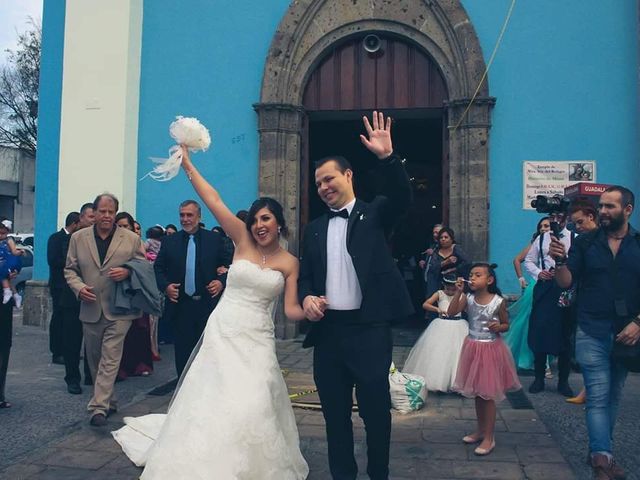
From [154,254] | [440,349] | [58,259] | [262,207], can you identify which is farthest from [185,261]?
[154,254]

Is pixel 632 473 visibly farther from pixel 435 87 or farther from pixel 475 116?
pixel 435 87

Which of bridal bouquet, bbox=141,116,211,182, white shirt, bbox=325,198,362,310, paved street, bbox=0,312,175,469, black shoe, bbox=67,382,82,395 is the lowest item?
paved street, bbox=0,312,175,469

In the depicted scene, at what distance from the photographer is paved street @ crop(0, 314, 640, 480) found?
4.10 metres

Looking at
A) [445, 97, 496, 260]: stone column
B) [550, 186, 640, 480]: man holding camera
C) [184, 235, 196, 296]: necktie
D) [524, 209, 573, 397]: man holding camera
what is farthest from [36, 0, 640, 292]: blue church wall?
[550, 186, 640, 480]: man holding camera

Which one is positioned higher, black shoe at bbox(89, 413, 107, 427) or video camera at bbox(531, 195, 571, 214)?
video camera at bbox(531, 195, 571, 214)

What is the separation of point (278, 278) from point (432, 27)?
6541 mm

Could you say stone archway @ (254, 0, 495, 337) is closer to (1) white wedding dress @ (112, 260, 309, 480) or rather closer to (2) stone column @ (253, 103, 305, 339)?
(2) stone column @ (253, 103, 305, 339)

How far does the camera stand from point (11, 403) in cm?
589

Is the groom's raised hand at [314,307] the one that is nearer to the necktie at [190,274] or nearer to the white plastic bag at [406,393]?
the necktie at [190,274]

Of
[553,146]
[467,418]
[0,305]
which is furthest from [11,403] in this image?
[553,146]

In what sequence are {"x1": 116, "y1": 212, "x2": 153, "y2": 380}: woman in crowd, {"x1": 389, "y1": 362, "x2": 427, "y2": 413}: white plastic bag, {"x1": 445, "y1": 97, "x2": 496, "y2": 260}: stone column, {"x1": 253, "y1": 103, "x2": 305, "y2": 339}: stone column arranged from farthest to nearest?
{"x1": 253, "y1": 103, "x2": 305, "y2": 339}: stone column
{"x1": 445, "y1": 97, "x2": 496, "y2": 260}: stone column
{"x1": 116, "y1": 212, "x2": 153, "y2": 380}: woman in crowd
{"x1": 389, "y1": 362, "x2": 427, "y2": 413}: white plastic bag

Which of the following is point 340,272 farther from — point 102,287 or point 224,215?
point 102,287

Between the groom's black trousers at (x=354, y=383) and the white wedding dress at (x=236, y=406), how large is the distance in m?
0.33

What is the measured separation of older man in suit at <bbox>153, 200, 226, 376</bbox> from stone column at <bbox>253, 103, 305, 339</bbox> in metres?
3.86
